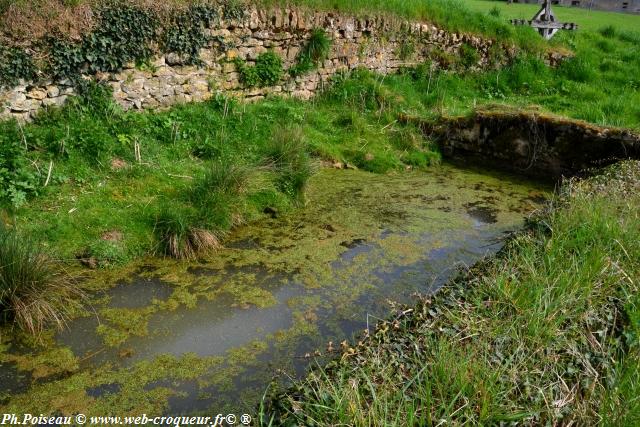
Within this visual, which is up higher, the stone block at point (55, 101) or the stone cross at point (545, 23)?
the stone cross at point (545, 23)

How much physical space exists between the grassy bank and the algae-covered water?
0.54 meters

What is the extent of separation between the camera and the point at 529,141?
9.38m

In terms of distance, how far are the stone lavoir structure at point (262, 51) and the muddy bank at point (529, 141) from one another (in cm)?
207

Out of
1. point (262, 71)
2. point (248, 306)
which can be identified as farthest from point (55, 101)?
point (248, 306)

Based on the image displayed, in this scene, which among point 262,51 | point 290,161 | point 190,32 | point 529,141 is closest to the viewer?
point 290,161

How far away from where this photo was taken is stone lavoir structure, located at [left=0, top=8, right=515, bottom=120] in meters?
7.36

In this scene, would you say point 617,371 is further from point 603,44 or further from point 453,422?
point 603,44

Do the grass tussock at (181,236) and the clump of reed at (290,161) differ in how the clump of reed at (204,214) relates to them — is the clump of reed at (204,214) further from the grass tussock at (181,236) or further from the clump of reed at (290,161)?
the clump of reed at (290,161)

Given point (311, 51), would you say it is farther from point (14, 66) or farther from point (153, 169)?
point (14, 66)

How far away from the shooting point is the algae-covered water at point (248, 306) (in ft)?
12.3

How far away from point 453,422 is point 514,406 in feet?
1.26

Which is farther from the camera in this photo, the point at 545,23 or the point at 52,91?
the point at 545,23

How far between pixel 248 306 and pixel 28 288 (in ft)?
6.12

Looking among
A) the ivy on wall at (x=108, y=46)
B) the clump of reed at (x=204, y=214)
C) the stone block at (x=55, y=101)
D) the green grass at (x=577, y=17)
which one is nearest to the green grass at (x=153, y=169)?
the clump of reed at (x=204, y=214)
